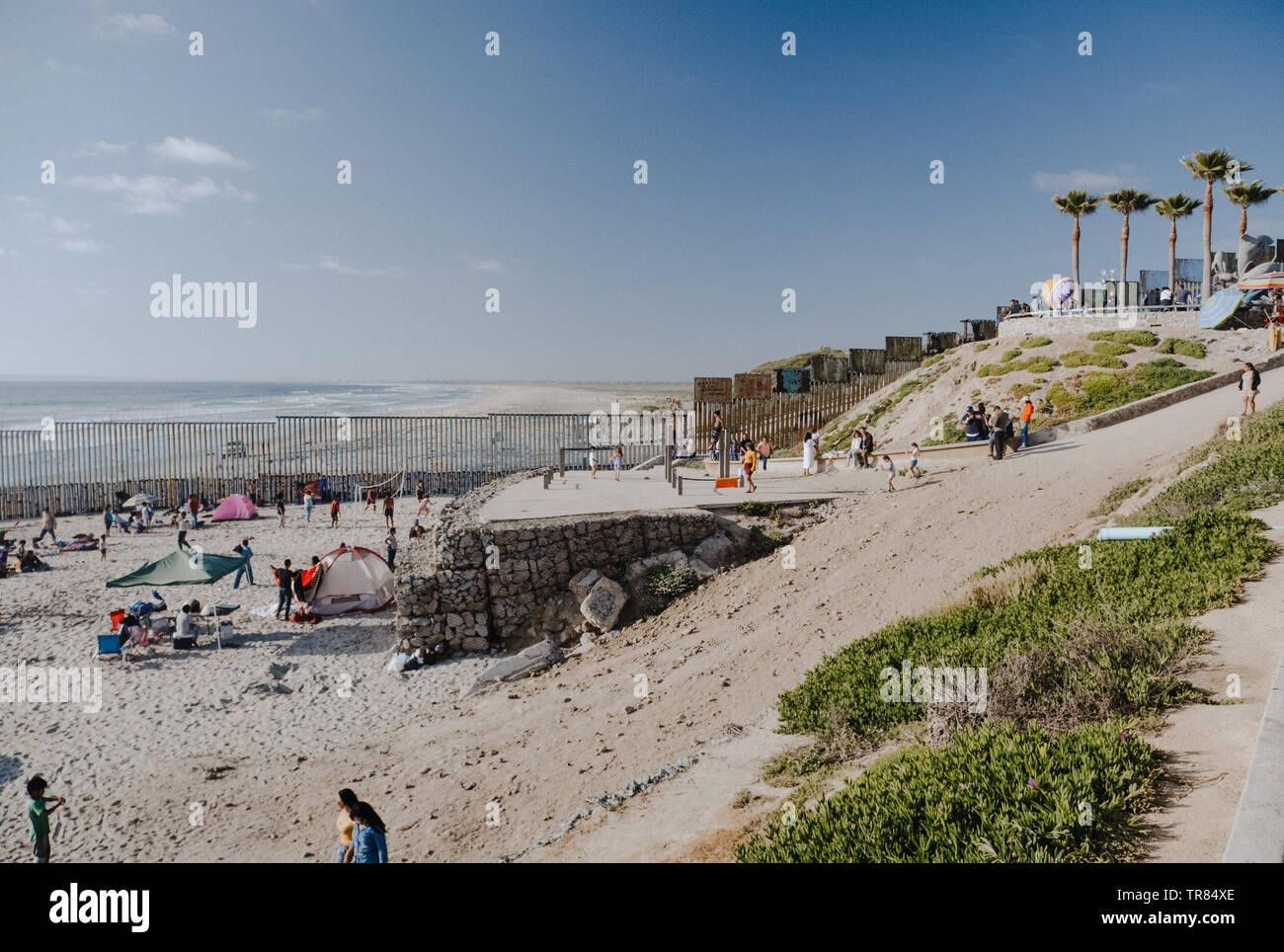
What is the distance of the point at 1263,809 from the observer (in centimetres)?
359

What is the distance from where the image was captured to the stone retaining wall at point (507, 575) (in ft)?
51.3

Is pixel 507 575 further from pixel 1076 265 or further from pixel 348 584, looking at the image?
pixel 1076 265

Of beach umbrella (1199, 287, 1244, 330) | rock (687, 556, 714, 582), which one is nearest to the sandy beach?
rock (687, 556, 714, 582)

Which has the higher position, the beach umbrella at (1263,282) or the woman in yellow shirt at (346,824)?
the beach umbrella at (1263,282)

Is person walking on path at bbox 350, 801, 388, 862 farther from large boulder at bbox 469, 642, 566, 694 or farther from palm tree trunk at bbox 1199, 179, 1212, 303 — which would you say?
palm tree trunk at bbox 1199, 179, 1212, 303

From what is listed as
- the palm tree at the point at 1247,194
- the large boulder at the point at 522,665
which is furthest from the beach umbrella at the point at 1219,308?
A: the large boulder at the point at 522,665

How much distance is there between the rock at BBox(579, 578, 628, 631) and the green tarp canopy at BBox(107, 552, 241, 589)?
8.91 m

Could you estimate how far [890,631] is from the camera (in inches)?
352

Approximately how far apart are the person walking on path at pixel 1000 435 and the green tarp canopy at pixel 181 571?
1971cm

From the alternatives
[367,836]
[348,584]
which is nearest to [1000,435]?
[348,584]

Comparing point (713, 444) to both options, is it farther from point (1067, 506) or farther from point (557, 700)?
point (557, 700)

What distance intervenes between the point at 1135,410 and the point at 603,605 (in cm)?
1807

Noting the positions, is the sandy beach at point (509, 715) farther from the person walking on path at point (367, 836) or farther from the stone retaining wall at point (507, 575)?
the person walking on path at point (367, 836)
